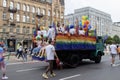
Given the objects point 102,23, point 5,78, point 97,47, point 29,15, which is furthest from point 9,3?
point 102,23

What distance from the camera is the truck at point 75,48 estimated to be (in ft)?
46.4

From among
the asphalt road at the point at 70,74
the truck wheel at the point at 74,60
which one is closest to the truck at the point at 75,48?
the truck wheel at the point at 74,60

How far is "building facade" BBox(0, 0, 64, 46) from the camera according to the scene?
2080 inches

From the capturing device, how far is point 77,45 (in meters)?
15.3

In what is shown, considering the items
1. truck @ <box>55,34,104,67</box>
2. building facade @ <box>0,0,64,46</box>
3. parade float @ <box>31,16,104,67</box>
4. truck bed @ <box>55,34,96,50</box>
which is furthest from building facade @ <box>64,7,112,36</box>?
truck bed @ <box>55,34,96,50</box>

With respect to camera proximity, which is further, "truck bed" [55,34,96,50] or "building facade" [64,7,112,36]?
"building facade" [64,7,112,36]

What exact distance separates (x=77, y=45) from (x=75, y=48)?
280mm

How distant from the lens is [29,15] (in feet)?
195

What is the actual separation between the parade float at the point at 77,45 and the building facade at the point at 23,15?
3164 centimetres

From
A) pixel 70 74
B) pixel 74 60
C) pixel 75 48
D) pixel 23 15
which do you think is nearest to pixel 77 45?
pixel 75 48

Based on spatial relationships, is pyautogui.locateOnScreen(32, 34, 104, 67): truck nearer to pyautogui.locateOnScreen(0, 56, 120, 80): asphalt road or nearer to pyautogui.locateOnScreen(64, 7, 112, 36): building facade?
pyautogui.locateOnScreen(0, 56, 120, 80): asphalt road

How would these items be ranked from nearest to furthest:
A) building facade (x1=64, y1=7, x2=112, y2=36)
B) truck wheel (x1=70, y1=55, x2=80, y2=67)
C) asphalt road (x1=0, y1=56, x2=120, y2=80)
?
asphalt road (x1=0, y1=56, x2=120, y2=80) < truck wheel (x1=70, y1=55, x2=80, y2=67) < building facade (x1=64, y1=7, x2=112, y2=36)

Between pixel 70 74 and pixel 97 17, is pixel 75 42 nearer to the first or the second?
pixel 70 74

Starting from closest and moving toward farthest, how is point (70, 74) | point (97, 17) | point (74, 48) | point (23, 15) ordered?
point (70, 74)
point (74, 48)
point (23, 15)
point (97, 17)
